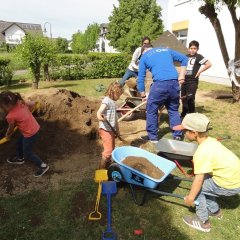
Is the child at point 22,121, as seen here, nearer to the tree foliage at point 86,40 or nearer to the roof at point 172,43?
the roof at point 172,43

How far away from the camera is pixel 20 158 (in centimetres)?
470

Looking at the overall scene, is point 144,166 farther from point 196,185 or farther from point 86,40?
point 86,40

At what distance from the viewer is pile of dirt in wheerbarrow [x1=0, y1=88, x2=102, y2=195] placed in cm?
445

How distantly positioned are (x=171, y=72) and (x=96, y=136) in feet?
6.86

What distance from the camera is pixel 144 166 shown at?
12.6 ft

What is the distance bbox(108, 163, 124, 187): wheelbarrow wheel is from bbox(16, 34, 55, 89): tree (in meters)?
9.84

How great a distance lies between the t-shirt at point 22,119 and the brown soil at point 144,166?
1512 mm

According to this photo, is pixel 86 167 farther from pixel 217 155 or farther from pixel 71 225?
pixel 217 155

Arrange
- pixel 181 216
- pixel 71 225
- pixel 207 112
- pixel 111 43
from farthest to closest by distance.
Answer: pixel 111 43 → pixel 207 112 → pixel 181 216 → pixel 71 225

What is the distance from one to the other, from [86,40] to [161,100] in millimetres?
56615

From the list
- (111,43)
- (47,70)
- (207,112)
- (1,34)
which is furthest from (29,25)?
(207,112)

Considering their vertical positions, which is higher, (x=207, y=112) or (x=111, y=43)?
(x=111, y=43)

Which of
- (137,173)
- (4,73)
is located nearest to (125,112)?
(137,173)

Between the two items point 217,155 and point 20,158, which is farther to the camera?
point 20,158
